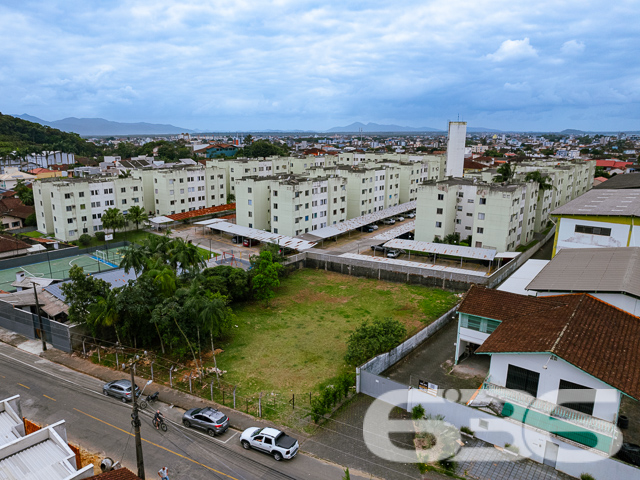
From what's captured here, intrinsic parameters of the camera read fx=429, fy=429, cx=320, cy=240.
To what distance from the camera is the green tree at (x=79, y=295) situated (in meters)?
28.5

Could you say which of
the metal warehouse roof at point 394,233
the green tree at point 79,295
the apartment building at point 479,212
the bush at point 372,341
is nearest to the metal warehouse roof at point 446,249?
the metal warehouse roof at point 394,233

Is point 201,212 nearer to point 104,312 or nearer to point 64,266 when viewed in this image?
point 64,266

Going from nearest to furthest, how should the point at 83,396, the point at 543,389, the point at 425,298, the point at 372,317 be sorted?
the point at 543,389
the point at 83,396
the point at 372,317
the point at 425,298

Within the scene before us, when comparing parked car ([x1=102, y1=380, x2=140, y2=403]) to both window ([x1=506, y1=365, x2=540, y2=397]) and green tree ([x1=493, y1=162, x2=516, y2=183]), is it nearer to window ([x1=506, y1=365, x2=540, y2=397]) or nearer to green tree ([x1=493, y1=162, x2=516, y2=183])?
window ([x1=506, y1=365, x2=540, y2=397])

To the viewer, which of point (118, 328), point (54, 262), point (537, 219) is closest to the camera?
point (118, 328)

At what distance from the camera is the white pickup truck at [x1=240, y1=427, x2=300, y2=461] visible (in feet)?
62.4

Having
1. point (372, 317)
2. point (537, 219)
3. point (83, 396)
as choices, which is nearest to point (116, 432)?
point (83, 396)

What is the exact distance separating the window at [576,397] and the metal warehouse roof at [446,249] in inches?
1023

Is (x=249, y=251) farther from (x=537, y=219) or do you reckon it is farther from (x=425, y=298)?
(x=537, y=219)

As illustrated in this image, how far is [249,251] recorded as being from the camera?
176ft

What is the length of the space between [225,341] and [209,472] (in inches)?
513

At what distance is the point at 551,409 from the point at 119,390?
22291mm

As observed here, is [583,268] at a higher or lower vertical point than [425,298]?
higher

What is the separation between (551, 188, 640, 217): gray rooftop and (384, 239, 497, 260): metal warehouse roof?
8183 millimetres
